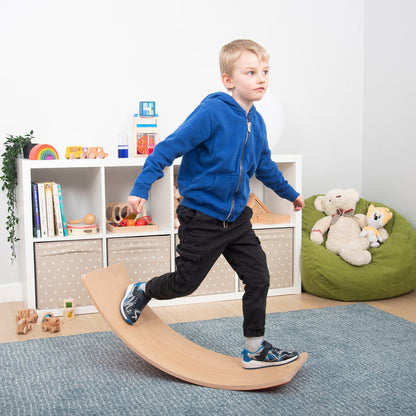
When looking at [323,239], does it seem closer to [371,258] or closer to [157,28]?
[371,258]

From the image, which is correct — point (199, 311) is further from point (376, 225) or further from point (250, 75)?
point (250, 75)

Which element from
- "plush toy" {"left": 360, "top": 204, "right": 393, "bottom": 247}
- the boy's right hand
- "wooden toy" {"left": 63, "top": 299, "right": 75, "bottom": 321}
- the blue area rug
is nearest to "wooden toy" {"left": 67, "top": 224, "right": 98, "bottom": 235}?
"wooden toy" {"left": 63, "top": 299, "right": 75, "bottom": 321}

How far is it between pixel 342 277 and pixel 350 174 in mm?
932

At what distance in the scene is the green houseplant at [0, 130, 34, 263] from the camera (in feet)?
Answer: 7.80

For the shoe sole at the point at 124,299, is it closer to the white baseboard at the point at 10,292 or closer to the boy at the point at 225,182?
the boy at the point at 225,182

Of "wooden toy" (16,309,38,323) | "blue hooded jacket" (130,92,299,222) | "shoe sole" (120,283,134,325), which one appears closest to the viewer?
"blue hooded jacket" (130,92,299,222)

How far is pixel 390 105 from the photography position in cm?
296

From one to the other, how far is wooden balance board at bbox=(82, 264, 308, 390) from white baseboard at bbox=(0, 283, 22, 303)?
0.95m

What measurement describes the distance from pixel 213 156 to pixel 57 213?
989mm

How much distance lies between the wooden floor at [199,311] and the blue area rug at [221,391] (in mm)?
113

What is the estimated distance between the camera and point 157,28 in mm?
2699

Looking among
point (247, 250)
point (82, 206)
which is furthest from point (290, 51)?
point (247, 250)

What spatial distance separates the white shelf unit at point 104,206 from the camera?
88.2 inches

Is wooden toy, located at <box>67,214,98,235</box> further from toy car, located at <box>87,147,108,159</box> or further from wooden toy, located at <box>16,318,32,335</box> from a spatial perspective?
wooden toy, located at <box>16,318,32,335</box>
